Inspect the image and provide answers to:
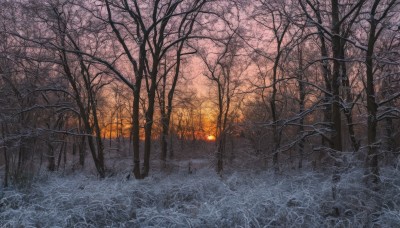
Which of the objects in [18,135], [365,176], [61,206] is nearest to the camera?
[365,176]

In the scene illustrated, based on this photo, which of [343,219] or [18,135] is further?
[18,135]

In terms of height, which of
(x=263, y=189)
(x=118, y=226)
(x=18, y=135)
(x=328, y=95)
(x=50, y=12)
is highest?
(x=50, y=12)

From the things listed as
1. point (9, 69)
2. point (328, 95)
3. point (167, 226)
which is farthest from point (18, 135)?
point (328, 95)

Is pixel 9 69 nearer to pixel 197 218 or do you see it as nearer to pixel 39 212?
pixel 39 212

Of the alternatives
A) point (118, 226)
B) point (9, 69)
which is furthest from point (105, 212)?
point (9, 69)

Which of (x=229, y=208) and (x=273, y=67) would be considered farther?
(x=273, y=67)

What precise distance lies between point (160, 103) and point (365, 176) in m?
21.3

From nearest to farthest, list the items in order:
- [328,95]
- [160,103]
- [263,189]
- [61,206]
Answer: [61,206] < [263,189] < [328,95] < [160,103]

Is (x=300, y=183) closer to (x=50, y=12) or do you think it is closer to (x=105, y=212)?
(x=105, y=212)

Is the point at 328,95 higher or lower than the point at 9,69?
lower

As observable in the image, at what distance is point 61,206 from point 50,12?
819 centimetres

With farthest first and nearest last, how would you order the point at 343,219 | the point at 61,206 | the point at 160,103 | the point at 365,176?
the point at 160,103, the point at 61,206, the point at 365,176, the point at 343,219

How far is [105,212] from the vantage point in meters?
7.83

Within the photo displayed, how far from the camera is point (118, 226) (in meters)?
7.60
